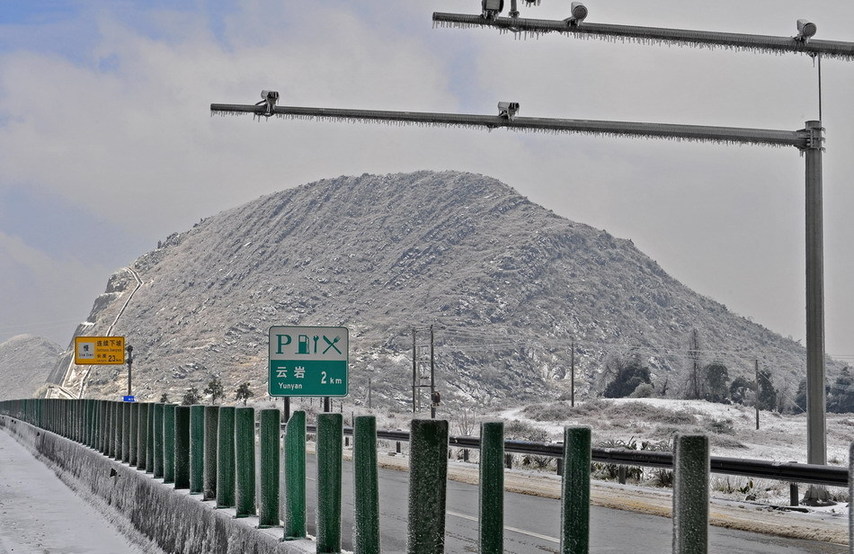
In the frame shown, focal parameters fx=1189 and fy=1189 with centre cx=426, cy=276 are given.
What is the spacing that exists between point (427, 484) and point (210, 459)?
5.09 meters

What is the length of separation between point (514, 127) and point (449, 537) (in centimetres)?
692

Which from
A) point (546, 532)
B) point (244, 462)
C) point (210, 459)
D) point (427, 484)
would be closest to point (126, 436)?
point (546, 532)

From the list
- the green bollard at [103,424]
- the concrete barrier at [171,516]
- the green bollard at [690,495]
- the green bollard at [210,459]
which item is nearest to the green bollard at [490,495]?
the green bollard at [690,495]

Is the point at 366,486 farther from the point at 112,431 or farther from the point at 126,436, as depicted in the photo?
the point at 112,431

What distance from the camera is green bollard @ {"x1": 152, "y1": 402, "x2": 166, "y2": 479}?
13227 millimetres

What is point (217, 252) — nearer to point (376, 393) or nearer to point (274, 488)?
point (376, 393)

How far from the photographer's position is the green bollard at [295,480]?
286 inches

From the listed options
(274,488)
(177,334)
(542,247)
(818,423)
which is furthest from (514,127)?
(542,247)

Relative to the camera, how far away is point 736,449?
48.7 metres

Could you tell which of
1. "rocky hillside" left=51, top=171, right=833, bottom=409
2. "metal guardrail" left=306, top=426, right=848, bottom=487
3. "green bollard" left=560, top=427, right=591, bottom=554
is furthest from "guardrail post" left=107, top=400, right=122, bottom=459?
"rocky hillside" left=51, top=171, right=833, bottom=409

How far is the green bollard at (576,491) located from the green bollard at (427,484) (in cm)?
79

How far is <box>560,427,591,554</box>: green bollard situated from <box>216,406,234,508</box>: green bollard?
5089 mm

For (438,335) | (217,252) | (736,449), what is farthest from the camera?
(217,252)

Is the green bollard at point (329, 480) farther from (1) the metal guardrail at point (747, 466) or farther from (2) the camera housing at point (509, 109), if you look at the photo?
(2) the camera housing at point (509, 109)
